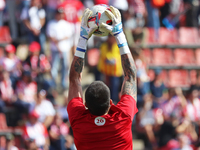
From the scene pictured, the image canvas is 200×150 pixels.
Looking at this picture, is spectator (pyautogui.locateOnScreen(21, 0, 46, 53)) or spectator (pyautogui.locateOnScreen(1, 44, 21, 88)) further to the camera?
spectator (pyautogui.locateOnScreen(21, 0, 46, 53))

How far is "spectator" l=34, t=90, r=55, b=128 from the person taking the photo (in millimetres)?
6525

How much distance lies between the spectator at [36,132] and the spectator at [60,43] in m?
1.15

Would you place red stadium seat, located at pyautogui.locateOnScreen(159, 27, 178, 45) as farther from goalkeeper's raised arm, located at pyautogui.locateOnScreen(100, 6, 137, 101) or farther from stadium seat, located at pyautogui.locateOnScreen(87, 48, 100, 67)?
goalkeeper's raised arm, located at pyautogui.locateOnScreen(100, 6, 137, 101)

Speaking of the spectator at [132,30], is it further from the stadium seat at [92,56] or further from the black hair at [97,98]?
the black hair at [97,98]

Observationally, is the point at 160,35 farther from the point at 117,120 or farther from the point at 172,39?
the point at 117,120

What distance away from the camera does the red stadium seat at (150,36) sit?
27.1 ft

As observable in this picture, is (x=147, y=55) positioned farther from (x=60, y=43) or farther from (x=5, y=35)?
(x=5, y=35)

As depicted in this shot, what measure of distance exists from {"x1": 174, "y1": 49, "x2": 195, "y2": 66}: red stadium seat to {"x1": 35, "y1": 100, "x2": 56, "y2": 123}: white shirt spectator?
404 centimetres

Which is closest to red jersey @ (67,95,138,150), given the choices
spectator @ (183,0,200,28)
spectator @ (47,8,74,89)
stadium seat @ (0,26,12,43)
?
spectator @ (47,8,74,89)

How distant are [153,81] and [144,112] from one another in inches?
35.7

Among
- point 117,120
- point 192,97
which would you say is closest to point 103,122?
point 117,120

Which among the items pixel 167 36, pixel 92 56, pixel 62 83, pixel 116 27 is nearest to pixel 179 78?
pixel 167 36

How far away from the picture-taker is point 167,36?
28.2ft

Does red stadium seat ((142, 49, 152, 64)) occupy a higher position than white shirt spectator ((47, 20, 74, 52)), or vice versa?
white shirt spectator ((47, 20, 74, 52))
